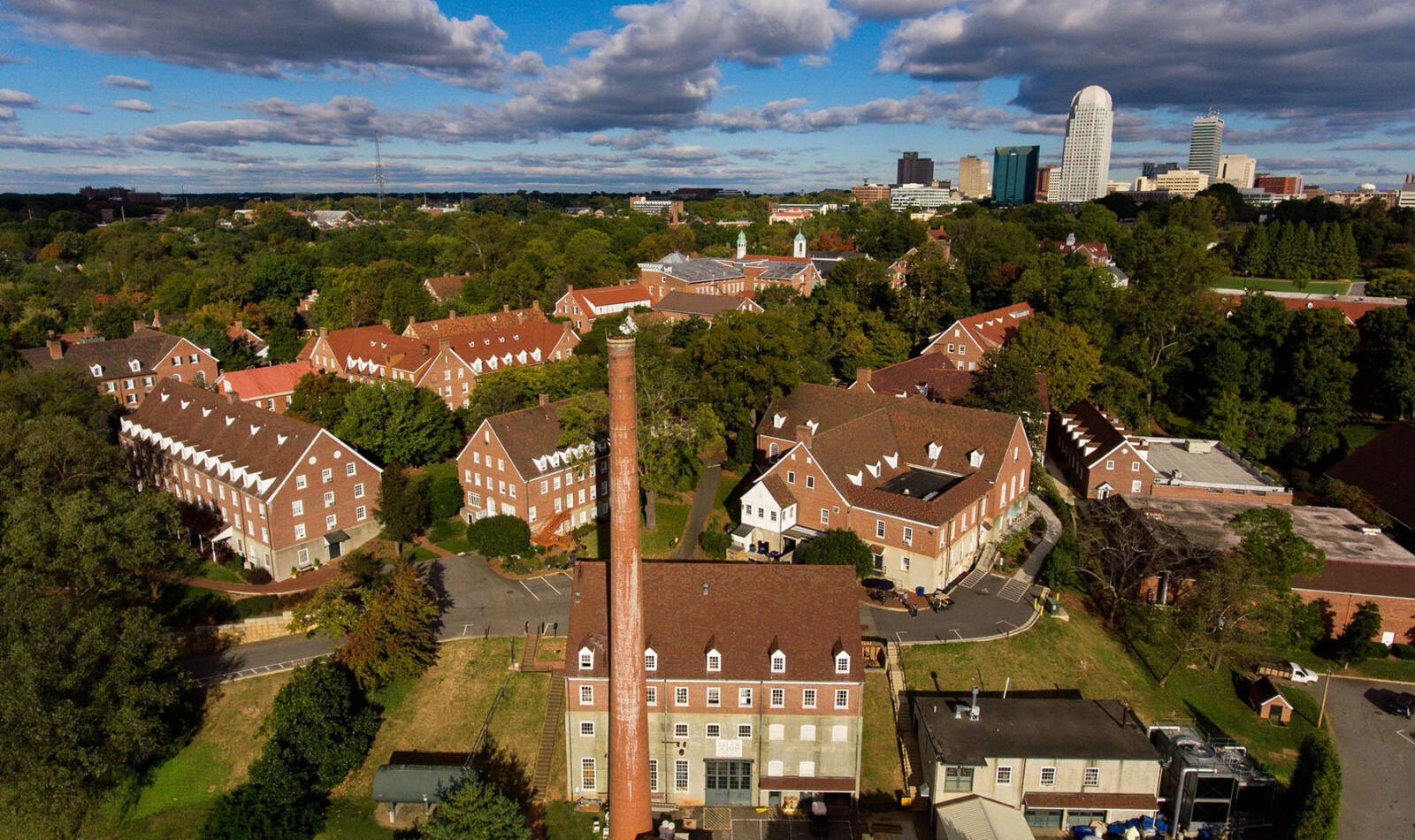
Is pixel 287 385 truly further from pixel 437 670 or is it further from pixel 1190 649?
pixel 1190 649

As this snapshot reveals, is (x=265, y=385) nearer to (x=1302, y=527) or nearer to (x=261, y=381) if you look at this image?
(x=261, y=381)

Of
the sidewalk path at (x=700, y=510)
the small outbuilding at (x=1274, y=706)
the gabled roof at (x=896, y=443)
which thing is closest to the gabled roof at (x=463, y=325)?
the sidewalk path at (x=700, y=510)

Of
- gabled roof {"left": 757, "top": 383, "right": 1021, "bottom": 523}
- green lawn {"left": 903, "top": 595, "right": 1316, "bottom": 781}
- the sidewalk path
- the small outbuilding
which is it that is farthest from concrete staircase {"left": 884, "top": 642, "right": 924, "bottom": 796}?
the small outbuilding

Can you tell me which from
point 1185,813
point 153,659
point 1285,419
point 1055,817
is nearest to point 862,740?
point 1055,817

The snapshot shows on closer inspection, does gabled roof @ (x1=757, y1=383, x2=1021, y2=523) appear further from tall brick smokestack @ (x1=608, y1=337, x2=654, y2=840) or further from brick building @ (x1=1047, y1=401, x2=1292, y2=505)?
tall brick smokestack @ (x1=608, y1=337, x2=654, y2=840)

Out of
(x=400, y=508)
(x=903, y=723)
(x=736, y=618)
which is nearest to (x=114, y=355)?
(x=400, y=508)

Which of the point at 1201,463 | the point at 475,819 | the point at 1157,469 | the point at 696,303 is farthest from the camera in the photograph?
the point at 696,303

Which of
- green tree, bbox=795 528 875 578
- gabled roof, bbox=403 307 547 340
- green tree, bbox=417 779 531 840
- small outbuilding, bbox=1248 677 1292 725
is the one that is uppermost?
gabled roof, bbox=403 307 547 340
